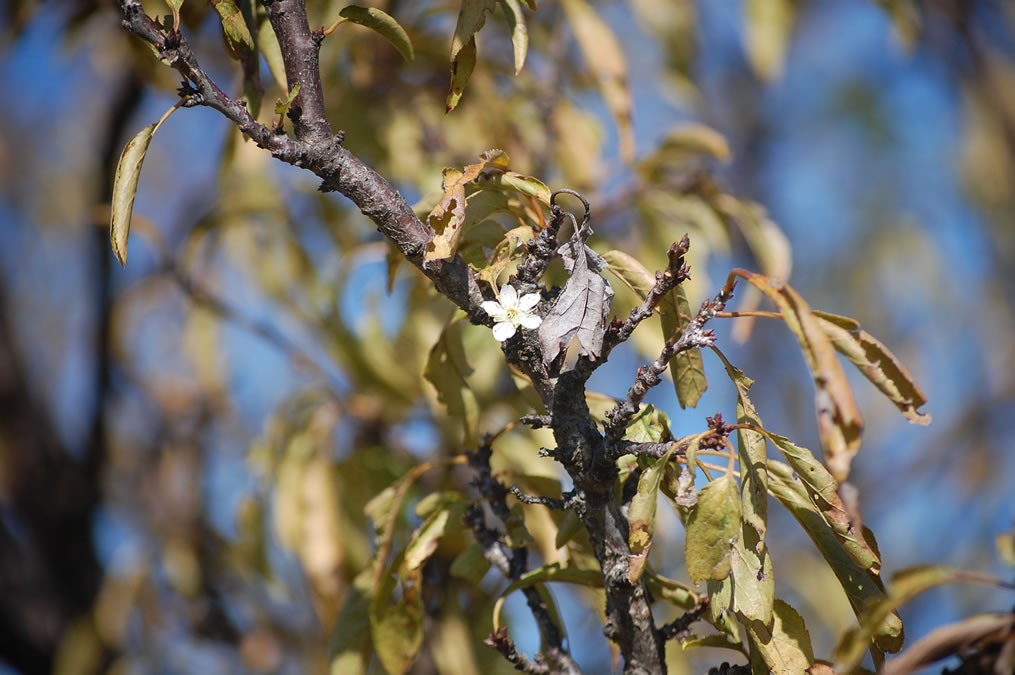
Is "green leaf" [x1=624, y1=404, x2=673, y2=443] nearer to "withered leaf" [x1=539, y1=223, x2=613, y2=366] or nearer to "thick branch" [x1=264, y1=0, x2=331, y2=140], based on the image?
"withered leaf" [x1=539, y1=223, x2=613, y2=366]

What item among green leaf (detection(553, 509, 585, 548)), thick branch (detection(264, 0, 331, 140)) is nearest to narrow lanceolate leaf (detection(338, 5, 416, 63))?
thick branch (detection(264, 0, 331, 140))

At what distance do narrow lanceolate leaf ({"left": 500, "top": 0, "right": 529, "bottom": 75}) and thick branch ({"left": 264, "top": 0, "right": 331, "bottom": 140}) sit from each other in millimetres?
188

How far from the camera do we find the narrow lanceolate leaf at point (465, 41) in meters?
0.68

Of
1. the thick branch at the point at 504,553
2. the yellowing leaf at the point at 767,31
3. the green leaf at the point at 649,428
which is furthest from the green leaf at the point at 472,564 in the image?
the yellowing leaf at the point at 767,31

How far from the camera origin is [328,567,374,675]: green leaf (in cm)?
93

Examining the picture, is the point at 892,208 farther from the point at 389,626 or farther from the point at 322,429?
the point at 389,626

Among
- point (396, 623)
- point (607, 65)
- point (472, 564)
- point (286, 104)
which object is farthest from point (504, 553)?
point (607, 65)

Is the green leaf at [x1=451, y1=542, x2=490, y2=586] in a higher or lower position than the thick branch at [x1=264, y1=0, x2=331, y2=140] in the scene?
lower

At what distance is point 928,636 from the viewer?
1.70 ft

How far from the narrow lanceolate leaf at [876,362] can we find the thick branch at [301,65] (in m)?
0.44

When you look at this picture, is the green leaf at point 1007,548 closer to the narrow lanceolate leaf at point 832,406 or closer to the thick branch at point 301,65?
the narrow lanceolate leaf at point 832,406

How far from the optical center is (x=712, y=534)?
600 millimetres

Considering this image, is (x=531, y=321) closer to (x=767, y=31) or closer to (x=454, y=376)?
(x=454, y=376)

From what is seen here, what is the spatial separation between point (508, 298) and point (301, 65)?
0.90 ft
